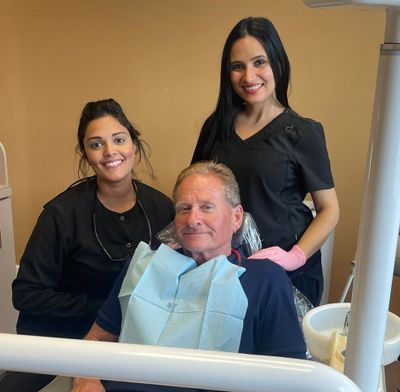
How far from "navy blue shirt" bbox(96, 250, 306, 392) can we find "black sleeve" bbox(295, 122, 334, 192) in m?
0.37

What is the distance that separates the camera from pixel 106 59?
2480mm

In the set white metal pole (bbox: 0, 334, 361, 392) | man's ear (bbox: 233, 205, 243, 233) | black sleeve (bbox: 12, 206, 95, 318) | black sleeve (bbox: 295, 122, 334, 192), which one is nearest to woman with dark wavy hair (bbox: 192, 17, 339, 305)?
black sleeve (bbox: 295, 122, 334, 192)

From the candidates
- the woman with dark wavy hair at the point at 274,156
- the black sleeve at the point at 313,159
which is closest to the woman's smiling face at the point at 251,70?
the woman with dark wavy hair at the point at 274,156

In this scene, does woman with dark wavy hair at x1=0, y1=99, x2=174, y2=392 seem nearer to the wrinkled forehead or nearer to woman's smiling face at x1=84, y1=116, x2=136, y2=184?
woman's smiling face at x1=84, y1=116, x2=136, y2=184

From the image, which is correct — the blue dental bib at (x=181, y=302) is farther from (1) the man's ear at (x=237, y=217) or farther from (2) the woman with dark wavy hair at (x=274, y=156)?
(2) the woman with dark wavy hair at (x=274, y=156)

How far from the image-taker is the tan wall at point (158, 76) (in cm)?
221

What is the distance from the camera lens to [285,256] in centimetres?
137

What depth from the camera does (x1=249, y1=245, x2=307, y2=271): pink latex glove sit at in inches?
52.8

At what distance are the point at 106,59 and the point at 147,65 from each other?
0.21 metres

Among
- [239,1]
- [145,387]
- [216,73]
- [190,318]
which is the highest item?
[239,1]

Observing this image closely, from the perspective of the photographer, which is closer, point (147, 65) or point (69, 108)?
point (147, 65)

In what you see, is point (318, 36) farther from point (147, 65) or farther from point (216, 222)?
point (216, 222)

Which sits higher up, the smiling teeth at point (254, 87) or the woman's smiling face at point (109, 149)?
the smiling teeth at point (254, 87)

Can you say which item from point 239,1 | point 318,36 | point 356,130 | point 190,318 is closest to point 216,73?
point 239,1
